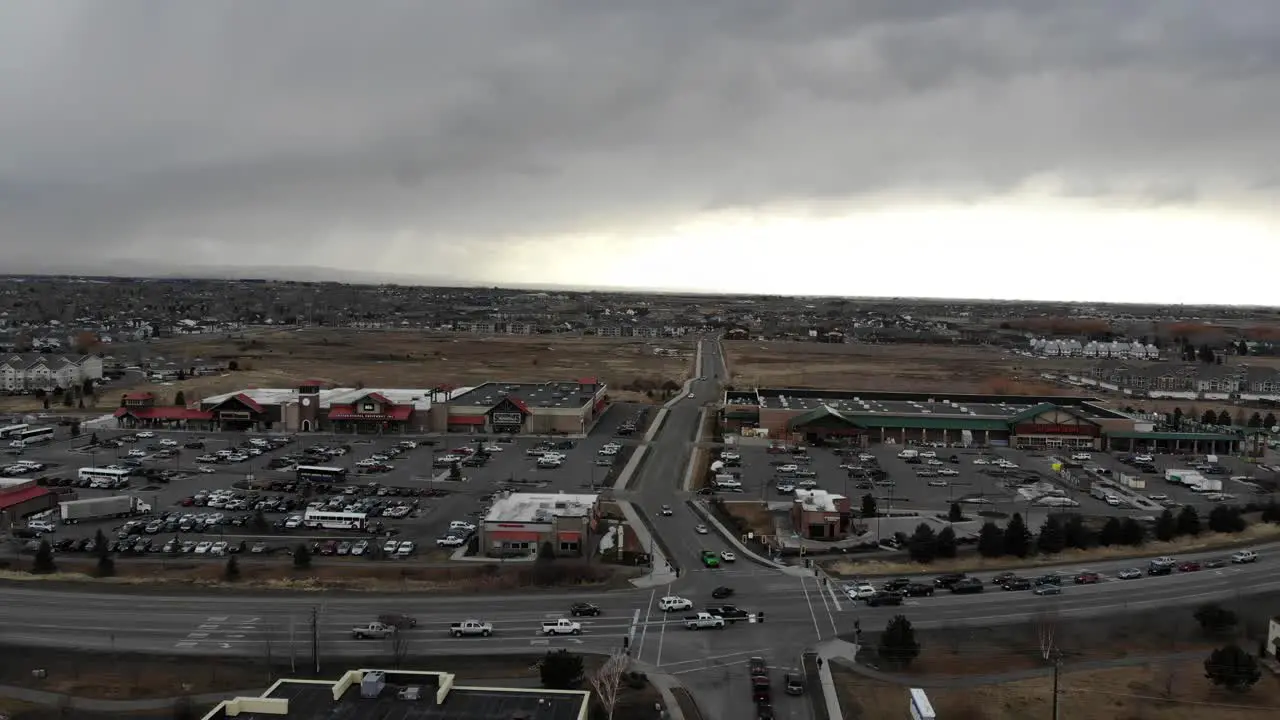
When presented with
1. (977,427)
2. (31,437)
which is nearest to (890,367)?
(977,427)

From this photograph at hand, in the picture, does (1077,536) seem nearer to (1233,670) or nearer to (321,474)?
(1233,670)

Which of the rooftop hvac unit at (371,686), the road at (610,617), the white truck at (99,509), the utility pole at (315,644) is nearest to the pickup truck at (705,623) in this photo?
the road at (610,617)

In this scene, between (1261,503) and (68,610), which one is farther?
(1261,503)

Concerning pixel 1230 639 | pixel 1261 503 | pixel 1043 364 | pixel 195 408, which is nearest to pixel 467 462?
pixel 195 408

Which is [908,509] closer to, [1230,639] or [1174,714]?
[1230,639]

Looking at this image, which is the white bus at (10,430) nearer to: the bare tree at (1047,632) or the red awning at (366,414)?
the red awning at (366,414)

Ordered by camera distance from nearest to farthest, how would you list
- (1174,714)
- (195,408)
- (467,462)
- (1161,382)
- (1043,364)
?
(1174,714) < (467,462) < (195,408) < (1161,382) < (1043,364)
